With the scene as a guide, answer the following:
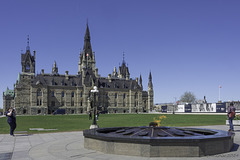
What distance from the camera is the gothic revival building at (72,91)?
310 feet

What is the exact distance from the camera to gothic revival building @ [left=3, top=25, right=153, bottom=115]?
9438cm

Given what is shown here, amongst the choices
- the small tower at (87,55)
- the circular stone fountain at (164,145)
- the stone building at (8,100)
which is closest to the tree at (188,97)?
the small tower at (87,55)

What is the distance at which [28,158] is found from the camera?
8969 mm

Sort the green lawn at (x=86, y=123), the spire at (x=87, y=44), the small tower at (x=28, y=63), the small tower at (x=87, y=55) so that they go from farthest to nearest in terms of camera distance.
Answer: the spire at (x=87, y=44)
the small tower at (x=87, y=55)
the small tower at (x=28, y=63)
the green lawn at (x=86, y=123)

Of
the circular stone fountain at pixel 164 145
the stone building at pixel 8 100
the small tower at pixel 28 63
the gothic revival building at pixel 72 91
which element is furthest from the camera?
the stone building at pixel 8 100

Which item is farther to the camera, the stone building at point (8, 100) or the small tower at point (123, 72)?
the stone building at point (8, 100)

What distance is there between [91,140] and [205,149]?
4.53m

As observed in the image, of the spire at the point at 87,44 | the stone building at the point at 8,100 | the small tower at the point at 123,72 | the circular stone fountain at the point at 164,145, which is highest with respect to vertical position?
the spire at the point at 87,44

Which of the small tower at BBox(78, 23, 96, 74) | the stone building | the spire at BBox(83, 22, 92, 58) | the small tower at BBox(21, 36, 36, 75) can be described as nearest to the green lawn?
the small tower at BBox(21, 36, 36, 75)

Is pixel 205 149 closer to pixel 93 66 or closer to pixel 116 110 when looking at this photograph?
pixel 116 110

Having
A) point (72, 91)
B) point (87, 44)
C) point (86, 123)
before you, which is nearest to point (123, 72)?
point (87, 44)

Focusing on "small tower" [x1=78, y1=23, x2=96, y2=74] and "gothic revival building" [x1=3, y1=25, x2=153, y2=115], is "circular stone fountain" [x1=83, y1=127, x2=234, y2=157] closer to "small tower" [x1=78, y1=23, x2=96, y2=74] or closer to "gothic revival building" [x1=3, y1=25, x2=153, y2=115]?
"gothic revival building" [x1=3, y1=25, x2=153, y2=115]

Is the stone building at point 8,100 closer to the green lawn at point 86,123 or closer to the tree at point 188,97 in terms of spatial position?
the tree at point 188,97

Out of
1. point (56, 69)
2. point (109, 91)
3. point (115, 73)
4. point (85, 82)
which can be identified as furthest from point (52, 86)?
point (115, 73)
